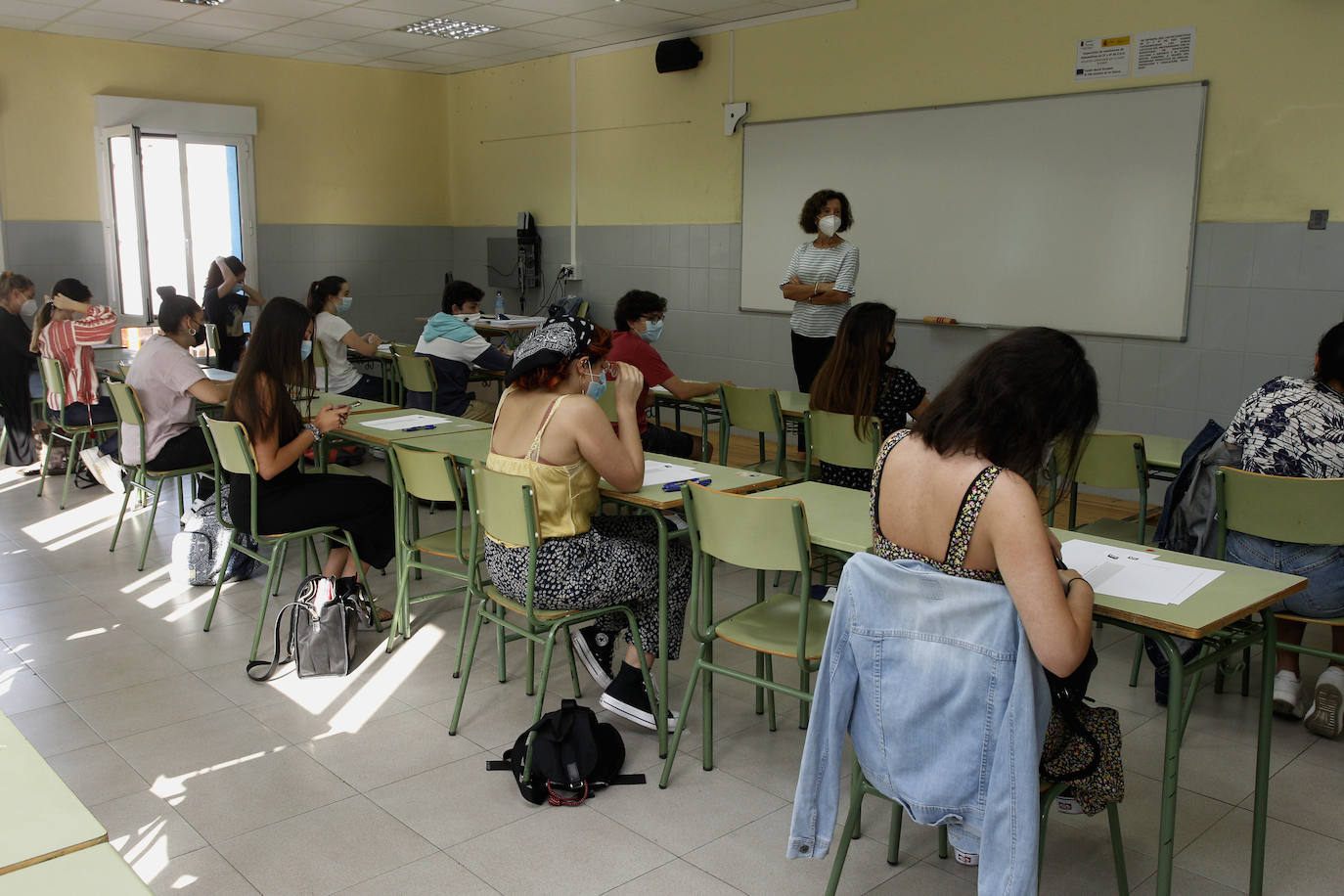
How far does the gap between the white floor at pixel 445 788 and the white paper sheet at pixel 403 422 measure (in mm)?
888

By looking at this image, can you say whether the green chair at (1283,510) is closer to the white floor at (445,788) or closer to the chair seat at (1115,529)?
the white floor at (445,788)

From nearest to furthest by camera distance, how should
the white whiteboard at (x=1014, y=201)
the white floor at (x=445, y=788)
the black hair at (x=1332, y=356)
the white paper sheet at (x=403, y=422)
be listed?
the white floor at (x=445, y=788), the black hair at (x=1332, y=356), the white paper sheet at (x=403, y=422), the white whiteboard at (x=1014, y=201)

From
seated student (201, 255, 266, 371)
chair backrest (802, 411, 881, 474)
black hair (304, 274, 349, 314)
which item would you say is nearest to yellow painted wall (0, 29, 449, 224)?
seated student (201, 255, 266, 371)

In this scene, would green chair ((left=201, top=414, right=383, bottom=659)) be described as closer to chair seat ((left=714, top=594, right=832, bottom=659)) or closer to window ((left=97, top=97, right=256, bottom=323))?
chair seat ((left=714, top=594, right=832, bottom=659))

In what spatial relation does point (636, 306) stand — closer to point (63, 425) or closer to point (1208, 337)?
point (1208, 337)

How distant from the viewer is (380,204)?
9.99 meters

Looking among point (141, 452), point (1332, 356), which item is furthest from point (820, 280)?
point (141, 452)

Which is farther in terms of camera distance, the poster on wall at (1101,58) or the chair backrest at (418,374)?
the chair backrest at (418,374)

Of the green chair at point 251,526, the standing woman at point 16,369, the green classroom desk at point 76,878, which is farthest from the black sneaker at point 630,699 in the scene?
the standing woman at point 16,369

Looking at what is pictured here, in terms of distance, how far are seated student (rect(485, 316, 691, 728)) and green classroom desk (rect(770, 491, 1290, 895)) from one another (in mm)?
694

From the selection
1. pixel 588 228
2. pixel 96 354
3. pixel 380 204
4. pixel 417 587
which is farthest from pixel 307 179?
pixel 417 587

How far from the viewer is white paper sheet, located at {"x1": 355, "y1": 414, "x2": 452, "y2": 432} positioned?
4.39 metres

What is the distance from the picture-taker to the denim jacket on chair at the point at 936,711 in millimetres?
1801

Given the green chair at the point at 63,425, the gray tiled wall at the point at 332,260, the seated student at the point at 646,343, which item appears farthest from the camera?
the gray tiled wall at the point at 332,260
